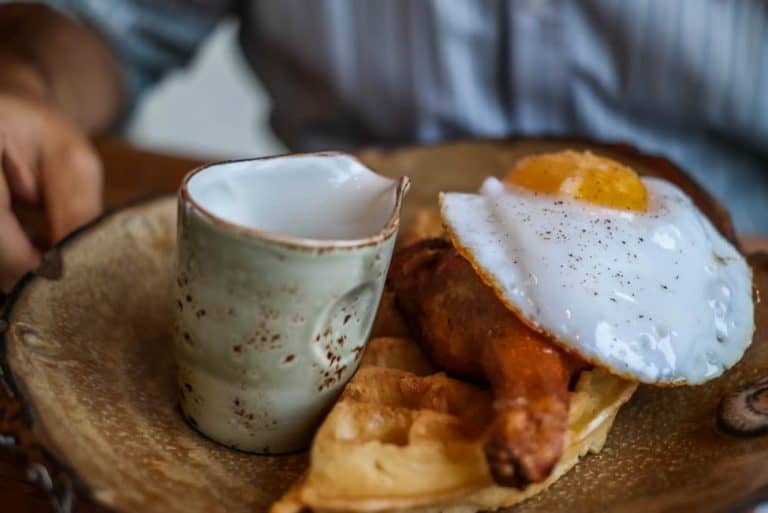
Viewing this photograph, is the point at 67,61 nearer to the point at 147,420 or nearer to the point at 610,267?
the point at 147,420

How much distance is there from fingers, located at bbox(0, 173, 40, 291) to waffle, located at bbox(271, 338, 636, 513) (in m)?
0.44

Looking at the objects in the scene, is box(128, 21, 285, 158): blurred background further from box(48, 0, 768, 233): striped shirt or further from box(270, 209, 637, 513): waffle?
box(270, 209, 637, 513): waffle

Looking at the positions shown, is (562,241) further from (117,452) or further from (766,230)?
(766,230)

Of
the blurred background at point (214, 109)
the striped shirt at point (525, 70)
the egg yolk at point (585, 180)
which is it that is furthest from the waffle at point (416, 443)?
the blurred background at point (214, 109)

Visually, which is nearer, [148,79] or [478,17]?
[478,17]

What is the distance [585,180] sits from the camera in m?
0.95

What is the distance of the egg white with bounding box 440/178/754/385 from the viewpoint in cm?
81

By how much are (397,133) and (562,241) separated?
0.98m

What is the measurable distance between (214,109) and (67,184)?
280 cm

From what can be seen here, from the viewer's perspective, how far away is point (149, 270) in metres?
1.08

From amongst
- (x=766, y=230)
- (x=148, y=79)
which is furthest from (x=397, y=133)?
(x=766, y=230)

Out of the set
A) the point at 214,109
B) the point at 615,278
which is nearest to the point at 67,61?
the point at 615,278

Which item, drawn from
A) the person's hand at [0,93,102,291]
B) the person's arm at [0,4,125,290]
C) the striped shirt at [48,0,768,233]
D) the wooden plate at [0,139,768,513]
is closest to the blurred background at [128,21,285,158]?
the striped shirt at [48,0,768,233]

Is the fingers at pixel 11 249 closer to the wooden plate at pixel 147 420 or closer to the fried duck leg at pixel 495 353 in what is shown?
the wooden plate at pixel 147 420
